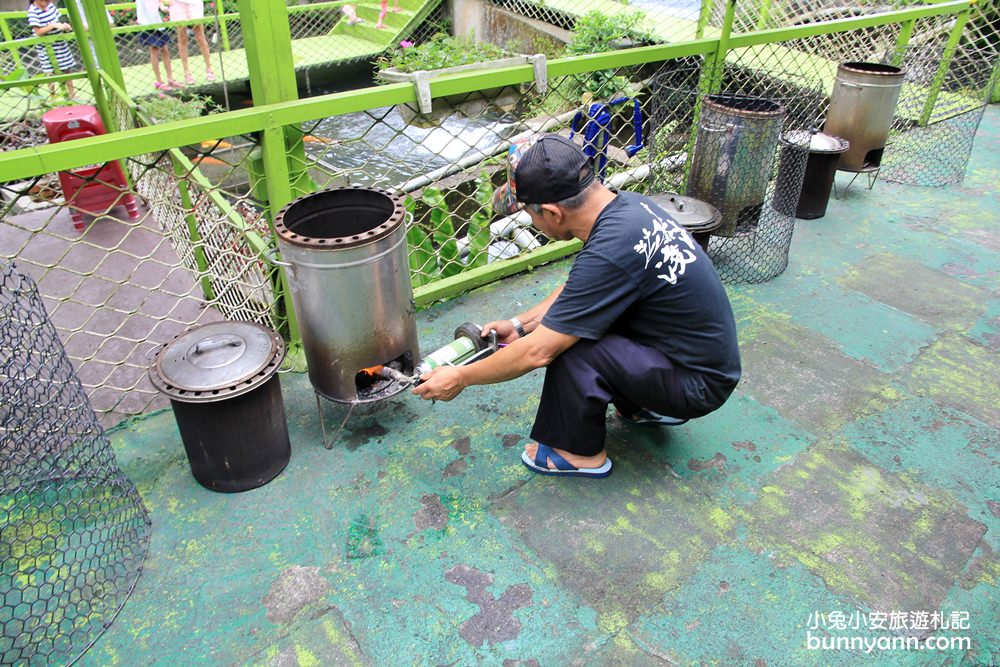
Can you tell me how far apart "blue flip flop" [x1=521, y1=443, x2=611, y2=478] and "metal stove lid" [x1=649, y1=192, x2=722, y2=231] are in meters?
1.48

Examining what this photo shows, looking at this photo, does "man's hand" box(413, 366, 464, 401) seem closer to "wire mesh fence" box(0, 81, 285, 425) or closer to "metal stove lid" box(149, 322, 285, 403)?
"metal stove lid" box(149, 322, 285, 403)

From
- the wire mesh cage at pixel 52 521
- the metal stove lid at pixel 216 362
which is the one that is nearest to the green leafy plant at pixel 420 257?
the metal stove lid at pixel 216 362

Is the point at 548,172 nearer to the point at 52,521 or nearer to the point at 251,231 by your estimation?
the point at 251,231

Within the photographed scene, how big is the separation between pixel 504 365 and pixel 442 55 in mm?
9430

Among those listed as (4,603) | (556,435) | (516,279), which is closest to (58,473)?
(4,603)

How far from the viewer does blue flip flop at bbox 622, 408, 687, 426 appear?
2.85m

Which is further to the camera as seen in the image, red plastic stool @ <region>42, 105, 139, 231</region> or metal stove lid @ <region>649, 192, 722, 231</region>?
red plastic stool @ <region>42, 105, 139, 231</region>

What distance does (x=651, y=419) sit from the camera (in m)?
2.90

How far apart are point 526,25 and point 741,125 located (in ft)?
29.8

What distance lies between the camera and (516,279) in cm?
414

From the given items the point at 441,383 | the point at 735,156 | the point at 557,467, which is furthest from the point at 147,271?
the point at 735,156

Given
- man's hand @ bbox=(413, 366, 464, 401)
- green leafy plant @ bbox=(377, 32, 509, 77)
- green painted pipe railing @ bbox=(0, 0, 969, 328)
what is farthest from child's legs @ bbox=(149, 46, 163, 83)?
man's hand @ bbox=(413, 366, 464, 401)

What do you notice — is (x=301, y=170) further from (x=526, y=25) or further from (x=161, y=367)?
(x=526, y=25)

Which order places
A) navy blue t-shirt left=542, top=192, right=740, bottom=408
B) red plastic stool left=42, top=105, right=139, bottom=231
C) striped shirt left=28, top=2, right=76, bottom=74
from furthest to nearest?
1. striped shirt left=28, top=2, right=76, bottom=74
2. red plastic stool left=42, top=105, right=139, bottom=231
3. navy blue t-shirt left=542, top=192, right=740, bottom=408
